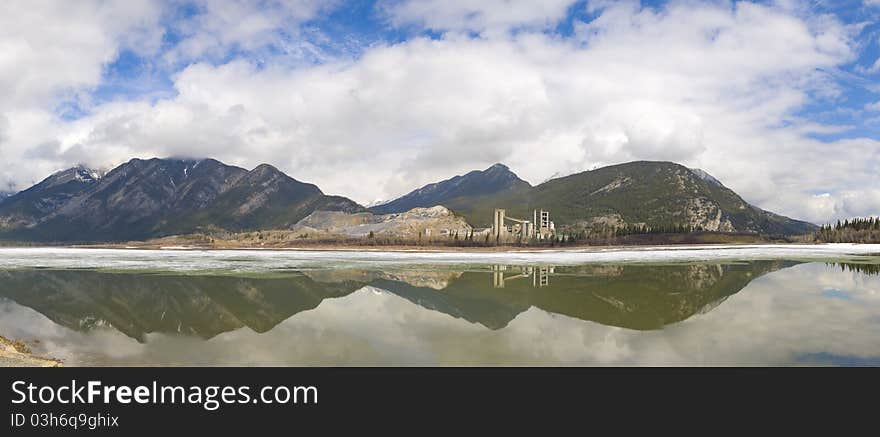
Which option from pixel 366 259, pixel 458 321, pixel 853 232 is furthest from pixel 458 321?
pixel 853 232

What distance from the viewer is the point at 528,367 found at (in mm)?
16891

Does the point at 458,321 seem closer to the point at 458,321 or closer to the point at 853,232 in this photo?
the point at 458,321

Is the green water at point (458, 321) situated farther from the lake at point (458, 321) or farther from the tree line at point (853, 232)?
the tree line at point (853, 232)

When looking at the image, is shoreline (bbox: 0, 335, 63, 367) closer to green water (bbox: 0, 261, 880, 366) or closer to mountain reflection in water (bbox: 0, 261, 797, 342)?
green water (bbox: 0, 261, 880, 366)

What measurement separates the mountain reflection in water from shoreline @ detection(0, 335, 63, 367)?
13.8ft

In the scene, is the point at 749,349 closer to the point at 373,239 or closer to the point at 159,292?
the point at 159,292

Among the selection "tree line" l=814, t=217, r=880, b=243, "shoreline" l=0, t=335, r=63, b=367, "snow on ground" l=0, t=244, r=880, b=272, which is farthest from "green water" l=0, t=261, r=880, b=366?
"tree line" l=814, t=217, r=880, b=243

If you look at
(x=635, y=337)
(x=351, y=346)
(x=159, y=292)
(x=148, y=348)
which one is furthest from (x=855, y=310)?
(x=159, y=292)

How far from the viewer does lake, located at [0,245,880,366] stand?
19000mm

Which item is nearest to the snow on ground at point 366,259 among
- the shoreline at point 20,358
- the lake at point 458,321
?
the lake at point 458,321

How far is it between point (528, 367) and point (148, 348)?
622 inches

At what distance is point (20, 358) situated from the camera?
731 inches

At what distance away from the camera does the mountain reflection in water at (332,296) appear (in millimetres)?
27844

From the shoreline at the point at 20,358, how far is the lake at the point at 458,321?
2.12ft
